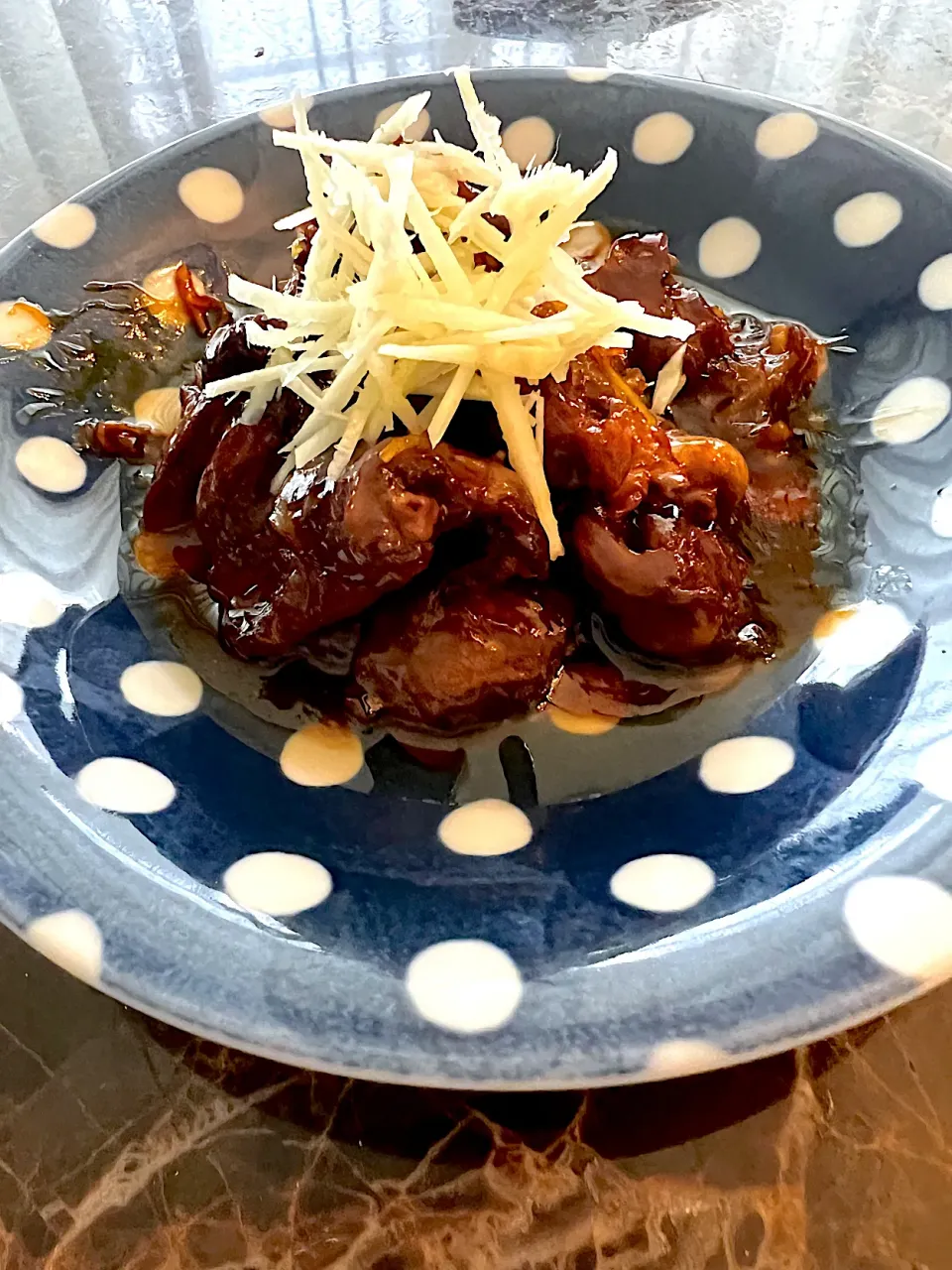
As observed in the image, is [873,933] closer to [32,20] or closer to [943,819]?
[943,819]

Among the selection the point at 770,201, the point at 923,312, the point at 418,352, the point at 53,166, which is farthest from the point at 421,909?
the point at 53,166

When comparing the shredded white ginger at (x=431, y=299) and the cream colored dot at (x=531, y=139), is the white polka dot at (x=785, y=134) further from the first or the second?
the shredded white ginger at (x=431, y=299)

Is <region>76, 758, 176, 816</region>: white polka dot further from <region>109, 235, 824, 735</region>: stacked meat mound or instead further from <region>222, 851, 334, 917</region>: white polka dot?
<region>109, 235, 824, 735</region>: stacked meat mound

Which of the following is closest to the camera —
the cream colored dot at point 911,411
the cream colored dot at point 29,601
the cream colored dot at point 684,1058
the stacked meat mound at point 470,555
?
the cream colored dot at point 684,1058

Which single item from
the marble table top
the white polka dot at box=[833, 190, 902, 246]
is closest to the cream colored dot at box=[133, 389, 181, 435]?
the marble table top

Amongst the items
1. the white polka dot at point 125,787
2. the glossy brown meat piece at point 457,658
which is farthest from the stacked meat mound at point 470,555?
the white polka dot at point 125,787

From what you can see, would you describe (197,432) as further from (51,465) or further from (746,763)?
(746,763)

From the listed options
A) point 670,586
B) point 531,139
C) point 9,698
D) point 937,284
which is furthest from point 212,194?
point 937,284
